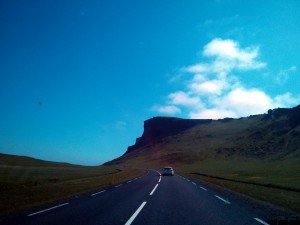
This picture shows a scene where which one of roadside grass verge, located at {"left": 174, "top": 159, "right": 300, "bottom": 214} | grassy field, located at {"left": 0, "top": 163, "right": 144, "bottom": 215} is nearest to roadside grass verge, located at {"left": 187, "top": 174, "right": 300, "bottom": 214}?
roadside grass verge, located at {"left": 174, "top": 159, "right": 300, "bottom": 214}

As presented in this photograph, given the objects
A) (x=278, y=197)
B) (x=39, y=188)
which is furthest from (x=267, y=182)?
(x=39, y=188)

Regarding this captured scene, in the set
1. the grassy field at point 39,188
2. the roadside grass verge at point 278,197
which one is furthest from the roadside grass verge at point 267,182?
the grassy field at point 39,188

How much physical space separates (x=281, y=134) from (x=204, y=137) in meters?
73.2

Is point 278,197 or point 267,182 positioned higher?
point 267,182

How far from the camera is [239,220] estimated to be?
10258 millimetres

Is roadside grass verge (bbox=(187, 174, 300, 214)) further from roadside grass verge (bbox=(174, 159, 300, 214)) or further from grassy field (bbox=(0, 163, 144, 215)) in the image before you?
grassy field (bbox=(0, 163, 144, 215))

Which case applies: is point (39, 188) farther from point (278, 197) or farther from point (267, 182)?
point (267, 182)

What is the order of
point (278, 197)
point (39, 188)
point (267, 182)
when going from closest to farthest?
point (278, 197) < point (39, 188) < point (267, 182)

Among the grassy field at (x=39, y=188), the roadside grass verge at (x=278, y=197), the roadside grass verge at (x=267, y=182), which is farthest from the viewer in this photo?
the roadside grass verge at (x=267, y=182)

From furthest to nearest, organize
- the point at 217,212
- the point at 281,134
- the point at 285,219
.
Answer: the point at 281,134 < the point at 217,212 < the point at 285,219

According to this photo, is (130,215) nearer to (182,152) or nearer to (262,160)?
(262,160)

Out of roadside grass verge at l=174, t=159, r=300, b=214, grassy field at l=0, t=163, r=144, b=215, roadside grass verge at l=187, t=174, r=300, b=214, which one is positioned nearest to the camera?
roadside grass verge at l=187, t=174, r=300, b=214

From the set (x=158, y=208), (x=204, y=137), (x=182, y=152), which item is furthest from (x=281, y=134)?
(x=158, y=208)

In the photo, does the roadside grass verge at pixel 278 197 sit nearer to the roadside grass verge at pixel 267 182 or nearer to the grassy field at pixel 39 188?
the roadside grass verge at pixel 267 182
